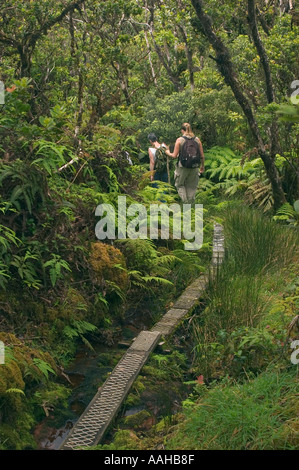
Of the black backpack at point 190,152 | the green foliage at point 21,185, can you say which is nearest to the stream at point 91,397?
the green foliage at point 21,185

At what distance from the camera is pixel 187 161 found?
1100cm

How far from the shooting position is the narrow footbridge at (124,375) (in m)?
4.91

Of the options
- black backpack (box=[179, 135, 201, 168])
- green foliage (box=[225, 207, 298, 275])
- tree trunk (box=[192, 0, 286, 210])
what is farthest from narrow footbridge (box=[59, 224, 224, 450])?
tree trunk (box=[192, 0, 286, 210])

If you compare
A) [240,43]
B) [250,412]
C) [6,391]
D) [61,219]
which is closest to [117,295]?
[61,219]

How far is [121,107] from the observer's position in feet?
37.4

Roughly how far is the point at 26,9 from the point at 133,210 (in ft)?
11.6

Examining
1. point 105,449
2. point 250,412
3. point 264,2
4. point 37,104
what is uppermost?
point 264,2

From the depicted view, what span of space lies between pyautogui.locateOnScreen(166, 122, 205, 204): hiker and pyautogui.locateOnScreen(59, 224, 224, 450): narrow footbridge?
296 cm

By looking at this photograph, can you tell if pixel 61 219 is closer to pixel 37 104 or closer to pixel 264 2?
pixel 37 104

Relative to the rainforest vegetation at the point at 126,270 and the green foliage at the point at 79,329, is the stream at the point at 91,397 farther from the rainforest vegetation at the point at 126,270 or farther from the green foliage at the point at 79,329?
the green foliage at the point at 79,329

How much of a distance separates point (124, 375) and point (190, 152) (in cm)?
578

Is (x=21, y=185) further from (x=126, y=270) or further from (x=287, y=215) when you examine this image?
(x=287, y=215)

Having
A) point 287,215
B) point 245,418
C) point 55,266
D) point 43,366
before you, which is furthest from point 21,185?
point 287,215

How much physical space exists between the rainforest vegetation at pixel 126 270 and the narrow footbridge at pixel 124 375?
0.11 m
